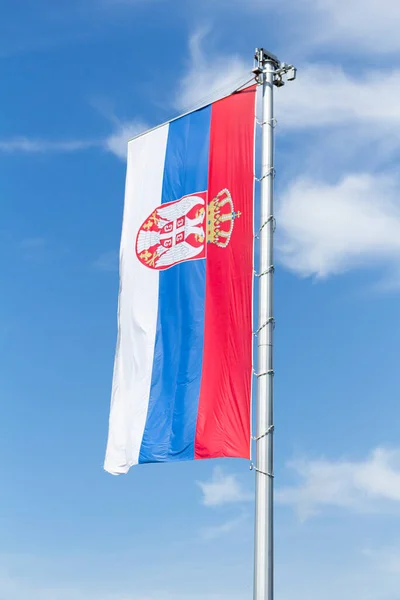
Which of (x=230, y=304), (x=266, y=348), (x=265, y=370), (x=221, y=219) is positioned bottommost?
(x=265, y=370)

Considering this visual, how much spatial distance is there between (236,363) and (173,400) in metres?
1.80

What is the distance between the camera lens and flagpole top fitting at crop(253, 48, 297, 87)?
2041 centimetres

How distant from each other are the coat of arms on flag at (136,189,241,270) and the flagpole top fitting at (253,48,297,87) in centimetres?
297

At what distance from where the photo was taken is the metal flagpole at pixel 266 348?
671 inches

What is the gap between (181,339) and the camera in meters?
19.7

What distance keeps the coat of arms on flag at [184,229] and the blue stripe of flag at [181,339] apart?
10.0 inches

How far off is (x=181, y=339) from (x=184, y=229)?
2602mm

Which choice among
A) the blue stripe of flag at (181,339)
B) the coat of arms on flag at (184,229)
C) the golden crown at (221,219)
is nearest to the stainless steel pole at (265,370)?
the golden crown at (221,219)

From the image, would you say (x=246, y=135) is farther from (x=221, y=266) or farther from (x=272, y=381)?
(x=272, y=381)

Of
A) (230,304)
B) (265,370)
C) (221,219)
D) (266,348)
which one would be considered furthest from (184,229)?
(265,370)

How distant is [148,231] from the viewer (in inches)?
848

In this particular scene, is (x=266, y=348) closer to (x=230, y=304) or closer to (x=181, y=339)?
(x=230, y=304)

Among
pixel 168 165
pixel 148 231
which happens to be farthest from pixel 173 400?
pixel 168 165

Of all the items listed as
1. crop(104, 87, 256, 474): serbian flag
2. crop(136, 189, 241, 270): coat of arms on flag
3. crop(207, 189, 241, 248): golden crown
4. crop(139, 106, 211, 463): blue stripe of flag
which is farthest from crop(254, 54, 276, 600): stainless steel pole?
crop(139, 106, 211, 463): blue stripe of flag
